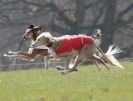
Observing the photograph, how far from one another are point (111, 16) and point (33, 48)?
24961 mm

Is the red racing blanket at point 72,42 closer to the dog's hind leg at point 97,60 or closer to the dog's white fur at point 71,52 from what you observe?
the dog's white fur at point 71,52

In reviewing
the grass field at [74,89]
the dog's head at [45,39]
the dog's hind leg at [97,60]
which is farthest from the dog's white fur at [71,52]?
the grass field at [74,89]

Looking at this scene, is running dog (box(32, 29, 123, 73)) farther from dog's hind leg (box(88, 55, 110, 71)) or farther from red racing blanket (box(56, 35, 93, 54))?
dog's hind leg (box(88, 55, 110, 71))

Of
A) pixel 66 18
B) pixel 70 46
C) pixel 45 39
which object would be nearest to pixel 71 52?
pixel 70 46

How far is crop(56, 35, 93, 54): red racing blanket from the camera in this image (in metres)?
12.7

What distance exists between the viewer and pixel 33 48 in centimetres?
1402

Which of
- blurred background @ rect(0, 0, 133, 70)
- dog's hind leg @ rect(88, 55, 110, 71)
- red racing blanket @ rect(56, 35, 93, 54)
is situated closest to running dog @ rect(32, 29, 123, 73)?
red racing blanket @ rect(56, 35, 93, 54)

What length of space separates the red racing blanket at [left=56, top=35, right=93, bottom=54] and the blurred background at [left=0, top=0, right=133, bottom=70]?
24.9 m

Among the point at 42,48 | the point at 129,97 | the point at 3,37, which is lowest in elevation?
the point at 129,97

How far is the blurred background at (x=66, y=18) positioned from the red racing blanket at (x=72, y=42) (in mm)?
24920

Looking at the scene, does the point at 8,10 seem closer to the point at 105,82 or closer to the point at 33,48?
the point at 33,48

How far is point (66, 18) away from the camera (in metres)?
38.7

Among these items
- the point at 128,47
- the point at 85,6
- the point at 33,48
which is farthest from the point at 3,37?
the point at 33,48

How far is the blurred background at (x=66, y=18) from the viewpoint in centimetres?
3834
